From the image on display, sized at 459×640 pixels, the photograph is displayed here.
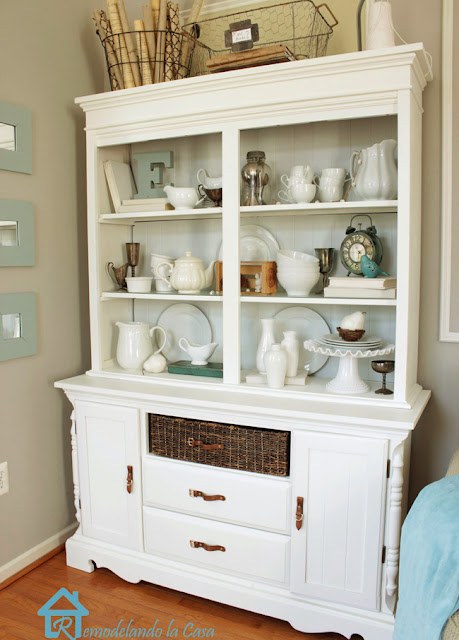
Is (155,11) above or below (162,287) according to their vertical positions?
above

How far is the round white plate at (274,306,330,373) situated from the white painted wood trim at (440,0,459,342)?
0.47m

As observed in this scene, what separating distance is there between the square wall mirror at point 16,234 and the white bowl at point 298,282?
1025mm

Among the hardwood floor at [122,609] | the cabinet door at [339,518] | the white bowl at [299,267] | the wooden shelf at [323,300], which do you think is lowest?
the hardwood floor at [122,609]

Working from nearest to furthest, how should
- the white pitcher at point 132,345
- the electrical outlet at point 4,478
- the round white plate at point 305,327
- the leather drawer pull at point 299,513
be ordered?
the leather drawer pull at point 299,513
the electrical outlet at point 4,478
the round white plate at point 305,327
the white pitcher at point 132,345

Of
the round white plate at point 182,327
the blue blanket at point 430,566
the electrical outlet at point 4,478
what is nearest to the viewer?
the blue blanket at point 430,566

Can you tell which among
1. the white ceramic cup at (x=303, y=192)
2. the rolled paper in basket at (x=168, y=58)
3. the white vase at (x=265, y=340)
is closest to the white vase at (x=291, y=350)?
the white vase at (x=265, y=340)

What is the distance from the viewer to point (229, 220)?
2139 millimetres

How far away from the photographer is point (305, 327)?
2385 mm

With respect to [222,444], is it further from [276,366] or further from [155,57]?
[155,57]

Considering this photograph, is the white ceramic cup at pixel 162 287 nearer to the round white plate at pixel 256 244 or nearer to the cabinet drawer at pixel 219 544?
the round white plate at pixel 256 244

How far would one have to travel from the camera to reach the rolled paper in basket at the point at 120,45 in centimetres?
231

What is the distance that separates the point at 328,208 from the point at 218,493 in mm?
1116

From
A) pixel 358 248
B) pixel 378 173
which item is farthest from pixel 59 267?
pixel 378 173

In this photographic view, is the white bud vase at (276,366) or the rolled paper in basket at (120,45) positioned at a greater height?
the rolled paper in basket at (120,45)
